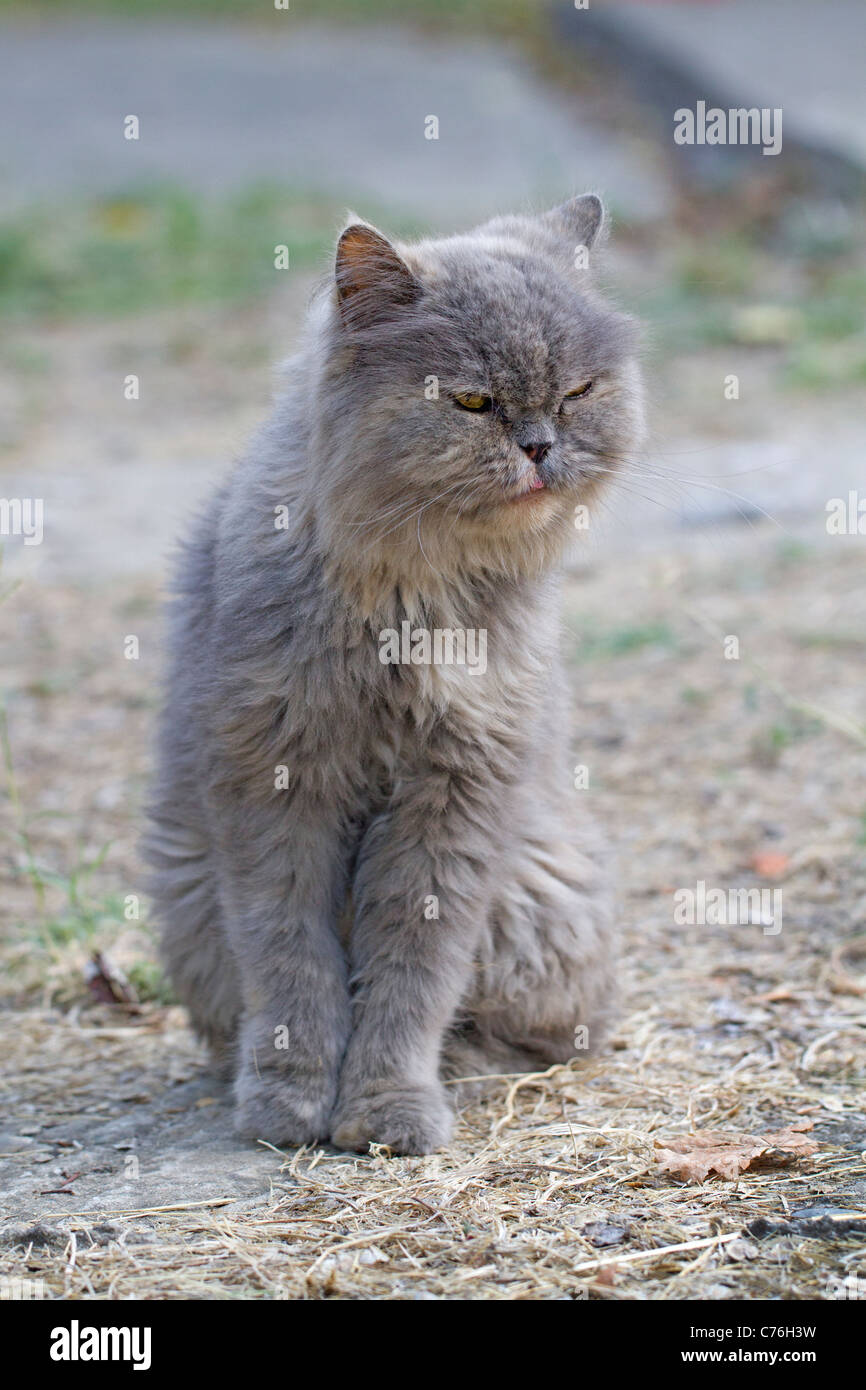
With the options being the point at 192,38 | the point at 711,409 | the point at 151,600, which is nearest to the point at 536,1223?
the point at 151,600

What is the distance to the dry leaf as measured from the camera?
2.76 m

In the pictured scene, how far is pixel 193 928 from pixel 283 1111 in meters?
0.53

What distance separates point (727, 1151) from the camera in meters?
2.84

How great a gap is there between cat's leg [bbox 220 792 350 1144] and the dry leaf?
71 centimetres

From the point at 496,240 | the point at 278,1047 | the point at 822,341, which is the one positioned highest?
the point at 822,341

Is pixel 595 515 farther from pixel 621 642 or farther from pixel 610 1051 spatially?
pixel 621 642

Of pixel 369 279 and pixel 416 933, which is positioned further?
pixel 416 933

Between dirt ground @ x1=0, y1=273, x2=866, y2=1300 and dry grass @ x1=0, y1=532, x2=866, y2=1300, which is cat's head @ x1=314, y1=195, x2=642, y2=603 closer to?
dirt ground @ x1=0, y1=273, x2=866, y2=1300

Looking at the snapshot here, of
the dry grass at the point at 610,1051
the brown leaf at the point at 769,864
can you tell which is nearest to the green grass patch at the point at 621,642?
the dry grass at the point at 610,1051

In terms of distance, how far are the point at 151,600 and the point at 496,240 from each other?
359 centimetres

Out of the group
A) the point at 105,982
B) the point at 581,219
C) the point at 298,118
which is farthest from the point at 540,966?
the point at 298,118

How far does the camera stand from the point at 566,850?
3.46m

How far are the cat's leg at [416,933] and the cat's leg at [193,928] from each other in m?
0.38
